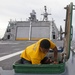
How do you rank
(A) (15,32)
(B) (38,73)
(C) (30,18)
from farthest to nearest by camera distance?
(C) (30,18)
(A) (15,32)
(B) (38,73)

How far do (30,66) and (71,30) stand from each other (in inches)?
28.6

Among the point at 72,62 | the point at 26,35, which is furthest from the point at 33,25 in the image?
the point at 72,62

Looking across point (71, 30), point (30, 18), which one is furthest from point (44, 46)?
point (30, 18)

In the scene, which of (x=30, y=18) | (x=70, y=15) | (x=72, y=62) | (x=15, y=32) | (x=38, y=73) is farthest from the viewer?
(x=30, y=18)

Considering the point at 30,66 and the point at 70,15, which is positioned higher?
the point at 70,15

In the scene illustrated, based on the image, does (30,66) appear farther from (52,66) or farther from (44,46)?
(44,46)

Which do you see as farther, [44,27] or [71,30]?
[44,27]

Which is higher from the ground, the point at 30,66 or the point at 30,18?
the point at 30,18

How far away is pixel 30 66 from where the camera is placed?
10.8ft

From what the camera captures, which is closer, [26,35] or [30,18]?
[26,35]

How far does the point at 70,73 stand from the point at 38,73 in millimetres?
389

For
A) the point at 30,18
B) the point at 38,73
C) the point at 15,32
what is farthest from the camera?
the point at 30,18

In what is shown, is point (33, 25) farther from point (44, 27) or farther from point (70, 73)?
point (70, 73)

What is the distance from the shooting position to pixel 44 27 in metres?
42.0
